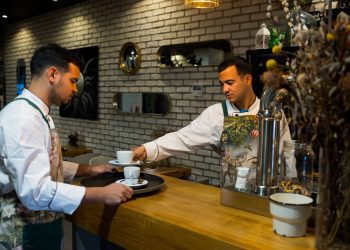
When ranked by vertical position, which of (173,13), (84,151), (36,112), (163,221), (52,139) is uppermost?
(173,13)

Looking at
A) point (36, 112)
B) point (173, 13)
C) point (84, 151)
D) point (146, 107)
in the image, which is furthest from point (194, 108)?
point (36, 112)

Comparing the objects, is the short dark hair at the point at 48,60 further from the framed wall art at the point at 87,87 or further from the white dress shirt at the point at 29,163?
the framed wall art at the point at 87,87

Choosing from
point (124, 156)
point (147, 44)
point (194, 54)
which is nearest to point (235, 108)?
point (124, 156)

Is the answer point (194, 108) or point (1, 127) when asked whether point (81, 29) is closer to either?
point (194, 108)

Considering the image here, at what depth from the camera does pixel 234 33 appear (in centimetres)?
392

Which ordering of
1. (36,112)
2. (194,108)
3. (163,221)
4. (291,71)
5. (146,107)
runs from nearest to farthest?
(291,71) → (163,221) → (36,112) → (194,108) → (146,107)

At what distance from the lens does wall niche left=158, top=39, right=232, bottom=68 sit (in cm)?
399

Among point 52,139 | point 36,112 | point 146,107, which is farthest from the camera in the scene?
point 146,107

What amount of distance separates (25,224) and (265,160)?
1.16 metres

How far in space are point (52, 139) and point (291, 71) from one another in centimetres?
120

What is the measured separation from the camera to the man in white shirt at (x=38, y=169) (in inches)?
60.8

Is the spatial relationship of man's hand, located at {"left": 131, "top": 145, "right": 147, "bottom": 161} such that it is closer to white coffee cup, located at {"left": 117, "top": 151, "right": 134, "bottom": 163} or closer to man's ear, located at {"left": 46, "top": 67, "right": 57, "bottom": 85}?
white coffee cup, located at {"left": 117, "top": 151, "right": 134, "bottom": 163}

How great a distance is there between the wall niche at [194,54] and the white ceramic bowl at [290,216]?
2816 millimetres

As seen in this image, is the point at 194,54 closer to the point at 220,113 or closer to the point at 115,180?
the point at 220,113
